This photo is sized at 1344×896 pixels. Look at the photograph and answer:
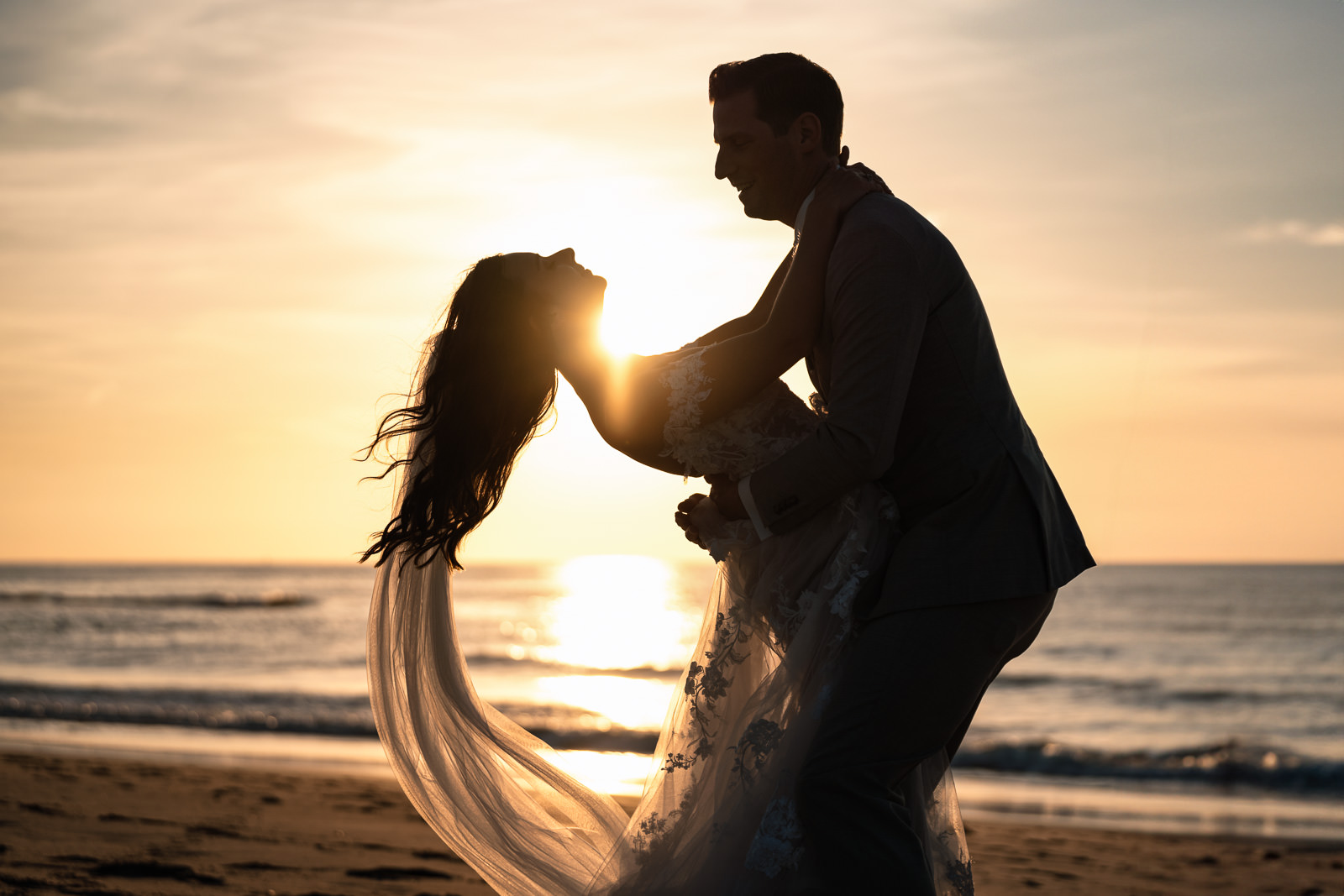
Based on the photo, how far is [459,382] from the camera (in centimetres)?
270

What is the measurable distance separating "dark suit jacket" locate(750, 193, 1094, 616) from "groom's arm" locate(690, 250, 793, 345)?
41cm

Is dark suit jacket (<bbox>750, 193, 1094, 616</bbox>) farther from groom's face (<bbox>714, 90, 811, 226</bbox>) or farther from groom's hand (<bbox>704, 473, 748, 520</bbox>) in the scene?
groom's face (<bbox>714, 90, 811, 226</bbox>)

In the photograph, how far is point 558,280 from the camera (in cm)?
268

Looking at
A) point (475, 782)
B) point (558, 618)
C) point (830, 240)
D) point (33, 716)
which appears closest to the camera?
point (830, 240)

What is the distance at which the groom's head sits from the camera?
95.3 inches

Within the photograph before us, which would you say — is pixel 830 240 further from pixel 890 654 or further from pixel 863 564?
pixel 890 654

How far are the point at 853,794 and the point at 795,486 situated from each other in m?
0.62

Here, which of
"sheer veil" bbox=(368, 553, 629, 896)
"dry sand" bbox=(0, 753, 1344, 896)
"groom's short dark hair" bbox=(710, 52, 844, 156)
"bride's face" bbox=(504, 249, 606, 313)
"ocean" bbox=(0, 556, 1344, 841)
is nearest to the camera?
"groom's short dark hair" bbox=(710, 52, 844, 156)

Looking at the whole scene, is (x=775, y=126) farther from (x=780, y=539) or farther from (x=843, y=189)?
(x=780, y=539)

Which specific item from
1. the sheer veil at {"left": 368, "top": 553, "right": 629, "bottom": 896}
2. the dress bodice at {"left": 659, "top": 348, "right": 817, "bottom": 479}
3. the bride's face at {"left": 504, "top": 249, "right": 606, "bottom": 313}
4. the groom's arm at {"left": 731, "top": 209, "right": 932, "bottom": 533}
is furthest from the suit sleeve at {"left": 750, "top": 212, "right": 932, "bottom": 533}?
the sheer veil at {"left": 368, "top": 553, "right": 629, "bottom": 896}

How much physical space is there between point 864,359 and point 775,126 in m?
0.65

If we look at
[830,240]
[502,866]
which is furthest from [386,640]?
[830,240]

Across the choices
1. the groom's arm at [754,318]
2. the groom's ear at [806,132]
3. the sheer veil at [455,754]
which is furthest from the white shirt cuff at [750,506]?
the sheer veil at [455,754]

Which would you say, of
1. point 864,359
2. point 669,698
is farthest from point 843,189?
point 669,698
